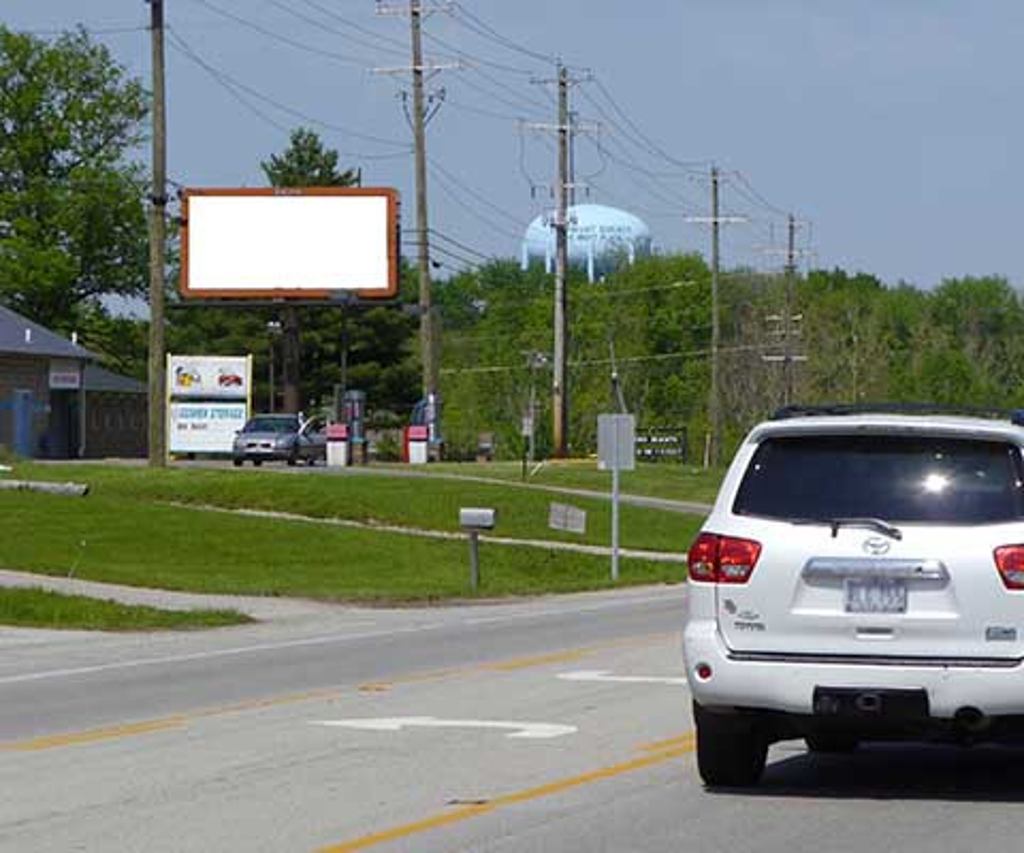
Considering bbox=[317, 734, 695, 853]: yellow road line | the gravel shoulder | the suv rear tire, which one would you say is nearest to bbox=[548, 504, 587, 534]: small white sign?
the gravel shoulder

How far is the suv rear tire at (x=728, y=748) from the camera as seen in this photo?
12.5 metres

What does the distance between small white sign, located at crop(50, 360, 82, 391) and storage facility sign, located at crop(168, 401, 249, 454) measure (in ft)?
29.2

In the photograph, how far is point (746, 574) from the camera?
12.1m

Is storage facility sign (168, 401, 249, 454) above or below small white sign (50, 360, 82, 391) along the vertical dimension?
below

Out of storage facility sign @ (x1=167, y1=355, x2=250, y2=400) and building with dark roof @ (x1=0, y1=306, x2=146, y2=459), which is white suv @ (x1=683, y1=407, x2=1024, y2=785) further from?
building with dark roof @ (x1=0, y1=306, x2=146, y2=459)

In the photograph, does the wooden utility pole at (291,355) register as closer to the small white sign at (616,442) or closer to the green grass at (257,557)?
the green grass at (257,557)

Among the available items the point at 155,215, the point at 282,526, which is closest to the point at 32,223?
the point at 155,215

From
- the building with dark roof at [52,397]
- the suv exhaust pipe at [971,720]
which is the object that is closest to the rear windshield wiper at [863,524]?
the suv exhaust pipe at [971,720]

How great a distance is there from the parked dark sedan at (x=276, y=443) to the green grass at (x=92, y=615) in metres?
40.9

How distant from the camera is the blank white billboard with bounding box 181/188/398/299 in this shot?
76312mm

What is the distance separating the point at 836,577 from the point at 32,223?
298 feet

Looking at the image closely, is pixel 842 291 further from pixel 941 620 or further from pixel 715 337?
pixel 941 620

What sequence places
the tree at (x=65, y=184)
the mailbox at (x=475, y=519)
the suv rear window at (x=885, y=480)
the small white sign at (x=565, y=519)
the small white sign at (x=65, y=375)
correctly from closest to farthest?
1. the suv rear window at (x=885, y=480)
2. the mailbox at (x=475, y=519)
3. the small white sign at (x=565, y=519)
4. the small white sign at (x=65, y=375)
5. the tree at (x=65, y=184)

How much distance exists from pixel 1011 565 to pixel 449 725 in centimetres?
529
